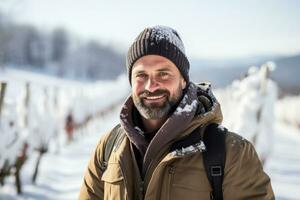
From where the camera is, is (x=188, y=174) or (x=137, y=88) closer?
(x=188, y=174)

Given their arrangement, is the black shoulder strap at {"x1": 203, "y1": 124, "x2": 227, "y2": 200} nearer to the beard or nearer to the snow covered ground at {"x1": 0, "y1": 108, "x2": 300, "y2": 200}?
the beard

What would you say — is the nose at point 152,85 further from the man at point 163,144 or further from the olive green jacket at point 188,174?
the olive green jacket at point 188,174

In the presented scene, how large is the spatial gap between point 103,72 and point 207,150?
401 feet

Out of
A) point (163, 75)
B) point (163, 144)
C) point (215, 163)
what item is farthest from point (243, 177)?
point (163, 75)

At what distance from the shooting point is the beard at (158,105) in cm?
271

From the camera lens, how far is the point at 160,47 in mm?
2777

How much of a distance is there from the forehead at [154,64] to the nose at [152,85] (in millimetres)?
74

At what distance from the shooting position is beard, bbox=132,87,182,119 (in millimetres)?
2707

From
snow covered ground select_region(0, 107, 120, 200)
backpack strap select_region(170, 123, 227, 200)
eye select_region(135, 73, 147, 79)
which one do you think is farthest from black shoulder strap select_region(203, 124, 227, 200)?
snow covered ground select_region(0, 107, 120, 200)

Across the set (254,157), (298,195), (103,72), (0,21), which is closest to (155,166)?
(254,157)

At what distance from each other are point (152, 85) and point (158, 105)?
0.40 ft

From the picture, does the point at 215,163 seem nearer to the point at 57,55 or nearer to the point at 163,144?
the point at 163,144

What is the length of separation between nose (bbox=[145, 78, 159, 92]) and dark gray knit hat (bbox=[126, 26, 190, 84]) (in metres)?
0.17

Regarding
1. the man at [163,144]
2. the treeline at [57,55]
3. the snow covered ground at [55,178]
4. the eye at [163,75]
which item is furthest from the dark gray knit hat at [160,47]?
the treeline at [57,55]
